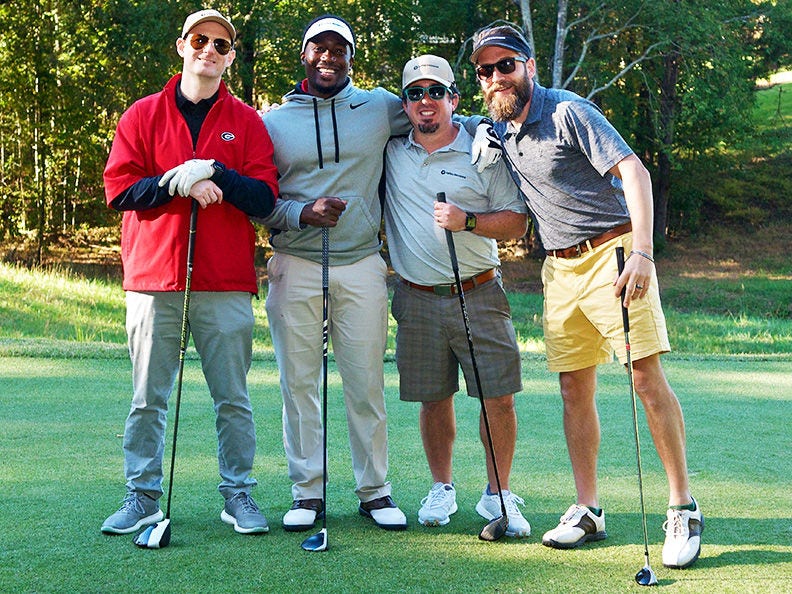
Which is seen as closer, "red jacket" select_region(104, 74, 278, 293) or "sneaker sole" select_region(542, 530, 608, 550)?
"sneaker sole" select_region(542, 530, 608, 550)

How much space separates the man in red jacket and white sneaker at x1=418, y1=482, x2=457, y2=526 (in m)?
0.56

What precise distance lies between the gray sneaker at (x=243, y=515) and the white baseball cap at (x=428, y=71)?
1.55m

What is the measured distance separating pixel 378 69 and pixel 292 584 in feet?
58.1

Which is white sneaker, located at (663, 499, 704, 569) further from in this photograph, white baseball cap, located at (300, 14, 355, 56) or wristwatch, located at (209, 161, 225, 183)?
white baseball cap, located at (300, 14, 355, 56)

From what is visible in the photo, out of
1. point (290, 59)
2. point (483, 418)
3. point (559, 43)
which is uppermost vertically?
point (559, 43)

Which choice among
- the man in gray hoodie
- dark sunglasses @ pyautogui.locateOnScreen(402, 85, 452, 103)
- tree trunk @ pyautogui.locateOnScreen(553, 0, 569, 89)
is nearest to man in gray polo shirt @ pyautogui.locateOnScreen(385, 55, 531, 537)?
dark sunglasses @ pyautogui.locateOnScreen(402, 85, 452, 103)

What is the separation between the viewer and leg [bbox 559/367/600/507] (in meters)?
3.62

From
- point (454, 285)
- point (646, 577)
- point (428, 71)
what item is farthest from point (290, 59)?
point (646, 577)

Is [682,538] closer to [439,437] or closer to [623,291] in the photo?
[623,291]

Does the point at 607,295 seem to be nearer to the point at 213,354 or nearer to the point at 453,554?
the point at 453,554

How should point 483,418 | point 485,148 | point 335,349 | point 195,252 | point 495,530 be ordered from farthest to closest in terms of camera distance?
point 335,349, point 483,418, point 485,148, point 195,252, point 495,530

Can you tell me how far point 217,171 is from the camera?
3.44 m

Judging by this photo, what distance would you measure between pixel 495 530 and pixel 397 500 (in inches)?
23.5

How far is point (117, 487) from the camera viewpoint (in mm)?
3949
